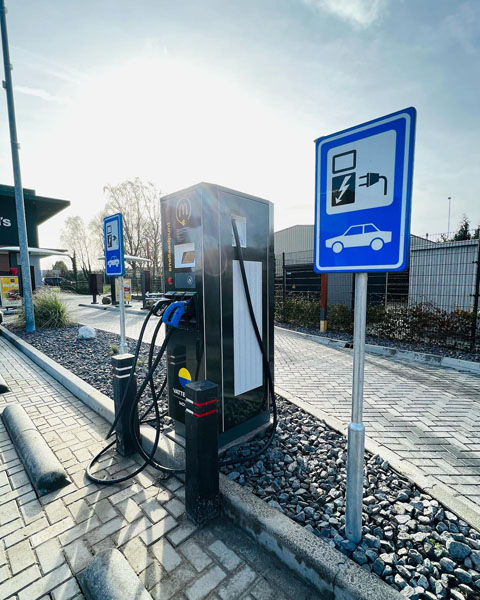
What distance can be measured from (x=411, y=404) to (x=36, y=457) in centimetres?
430

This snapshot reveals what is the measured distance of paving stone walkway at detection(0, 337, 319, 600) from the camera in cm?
172

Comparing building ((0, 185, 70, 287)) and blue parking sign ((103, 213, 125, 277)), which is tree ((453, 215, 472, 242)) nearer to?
blue parking sign ((103, 213, 125, 277))

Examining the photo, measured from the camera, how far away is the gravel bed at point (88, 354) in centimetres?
470

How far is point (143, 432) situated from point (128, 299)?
598 inches

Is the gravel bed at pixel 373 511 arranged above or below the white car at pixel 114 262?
below

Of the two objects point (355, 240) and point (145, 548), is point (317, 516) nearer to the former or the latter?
point (145, 548)

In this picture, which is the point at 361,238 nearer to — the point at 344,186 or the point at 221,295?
the point at 344,186

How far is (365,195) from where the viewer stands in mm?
1677

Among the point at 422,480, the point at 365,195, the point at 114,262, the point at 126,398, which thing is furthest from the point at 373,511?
the point at 114,262

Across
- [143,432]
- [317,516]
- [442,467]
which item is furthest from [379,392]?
[143,432]

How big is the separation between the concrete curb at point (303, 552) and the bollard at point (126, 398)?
1179mm

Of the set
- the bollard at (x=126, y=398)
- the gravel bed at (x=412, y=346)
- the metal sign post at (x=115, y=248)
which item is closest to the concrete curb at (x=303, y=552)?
the bollard at (x=126, y=398)

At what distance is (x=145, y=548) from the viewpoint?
196cm

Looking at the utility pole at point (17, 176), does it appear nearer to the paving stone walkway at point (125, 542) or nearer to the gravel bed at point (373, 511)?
the paving stone walkway at point (125, 542)
